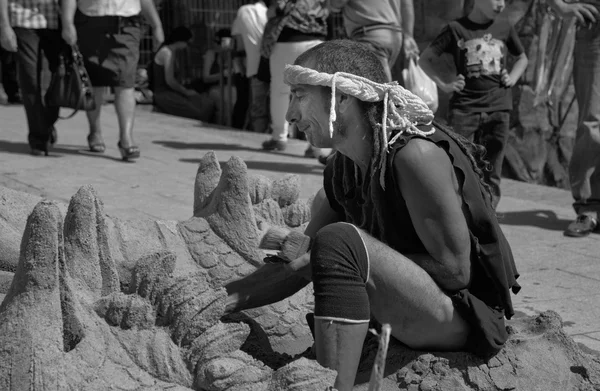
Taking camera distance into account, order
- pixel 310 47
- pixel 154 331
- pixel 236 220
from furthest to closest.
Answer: pixel 310 47 → pixel 236 220 → pixel 154 331

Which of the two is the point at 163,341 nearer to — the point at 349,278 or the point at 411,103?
the point at 349,278

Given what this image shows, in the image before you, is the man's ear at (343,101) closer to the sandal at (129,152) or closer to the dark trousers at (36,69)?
the sandal at (129,152)

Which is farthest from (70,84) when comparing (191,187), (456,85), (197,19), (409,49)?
(197,19)

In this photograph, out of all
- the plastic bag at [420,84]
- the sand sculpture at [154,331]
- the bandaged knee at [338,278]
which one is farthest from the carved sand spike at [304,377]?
the plastic bag at [420,84]

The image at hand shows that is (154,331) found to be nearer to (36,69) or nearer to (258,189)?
(258,189)

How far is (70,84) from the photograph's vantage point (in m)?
7.70

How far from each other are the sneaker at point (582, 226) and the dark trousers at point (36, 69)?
4.39m

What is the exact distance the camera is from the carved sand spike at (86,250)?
308 cm

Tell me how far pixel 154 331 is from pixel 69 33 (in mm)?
5272

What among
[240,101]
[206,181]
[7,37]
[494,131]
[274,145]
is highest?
[7,37]

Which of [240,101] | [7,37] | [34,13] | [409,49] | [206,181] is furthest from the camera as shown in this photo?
[240,101]

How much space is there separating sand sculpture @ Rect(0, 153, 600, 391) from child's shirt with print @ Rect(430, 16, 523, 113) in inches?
113

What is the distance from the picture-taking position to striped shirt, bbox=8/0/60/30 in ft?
25.9

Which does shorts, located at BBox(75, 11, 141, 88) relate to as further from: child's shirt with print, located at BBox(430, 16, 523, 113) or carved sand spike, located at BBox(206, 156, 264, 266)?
carved sand spike, located at BBox(206, 156, 264, 266)
